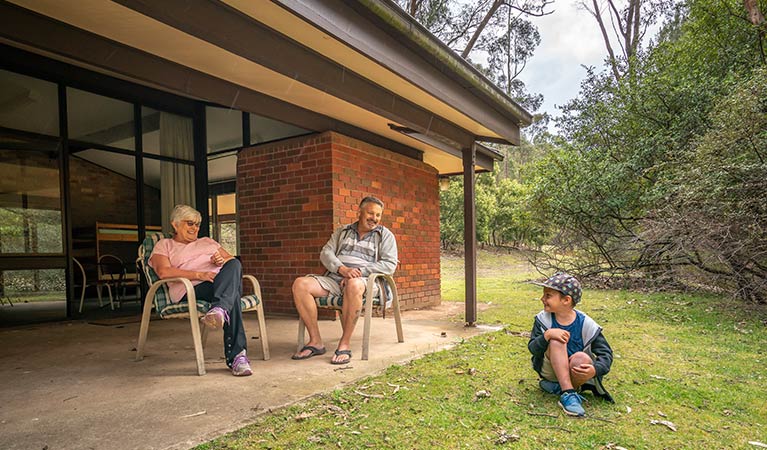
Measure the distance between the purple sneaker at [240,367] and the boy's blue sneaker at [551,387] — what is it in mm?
1741

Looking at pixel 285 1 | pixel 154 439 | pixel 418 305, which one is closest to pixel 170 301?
pixel 154 439

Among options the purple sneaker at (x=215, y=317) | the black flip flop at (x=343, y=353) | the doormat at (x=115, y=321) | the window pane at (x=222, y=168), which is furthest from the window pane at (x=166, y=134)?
the black flip flop at (x=343, y=353)

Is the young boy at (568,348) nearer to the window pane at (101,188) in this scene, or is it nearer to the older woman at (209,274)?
the older woman at (209,274)

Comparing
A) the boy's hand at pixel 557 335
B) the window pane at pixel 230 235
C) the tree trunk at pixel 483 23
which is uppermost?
the tree trunk at pixel 483 23

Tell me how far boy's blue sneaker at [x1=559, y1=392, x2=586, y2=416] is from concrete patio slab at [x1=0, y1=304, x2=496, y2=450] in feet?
3.73

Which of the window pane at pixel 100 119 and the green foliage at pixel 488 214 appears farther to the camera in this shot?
the green foliage at pixel 488 214

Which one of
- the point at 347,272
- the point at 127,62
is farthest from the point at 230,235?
the point at 127,62

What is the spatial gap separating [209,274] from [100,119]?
3189 millimetres

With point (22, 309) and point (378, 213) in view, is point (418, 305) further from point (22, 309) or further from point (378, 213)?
point (22, 309)

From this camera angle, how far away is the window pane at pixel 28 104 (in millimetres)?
4223

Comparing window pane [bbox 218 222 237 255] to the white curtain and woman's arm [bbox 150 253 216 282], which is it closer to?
the white curtain

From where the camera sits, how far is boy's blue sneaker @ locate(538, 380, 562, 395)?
2320 mm

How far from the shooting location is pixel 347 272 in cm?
312

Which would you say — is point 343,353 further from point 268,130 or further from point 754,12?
point 754,12
